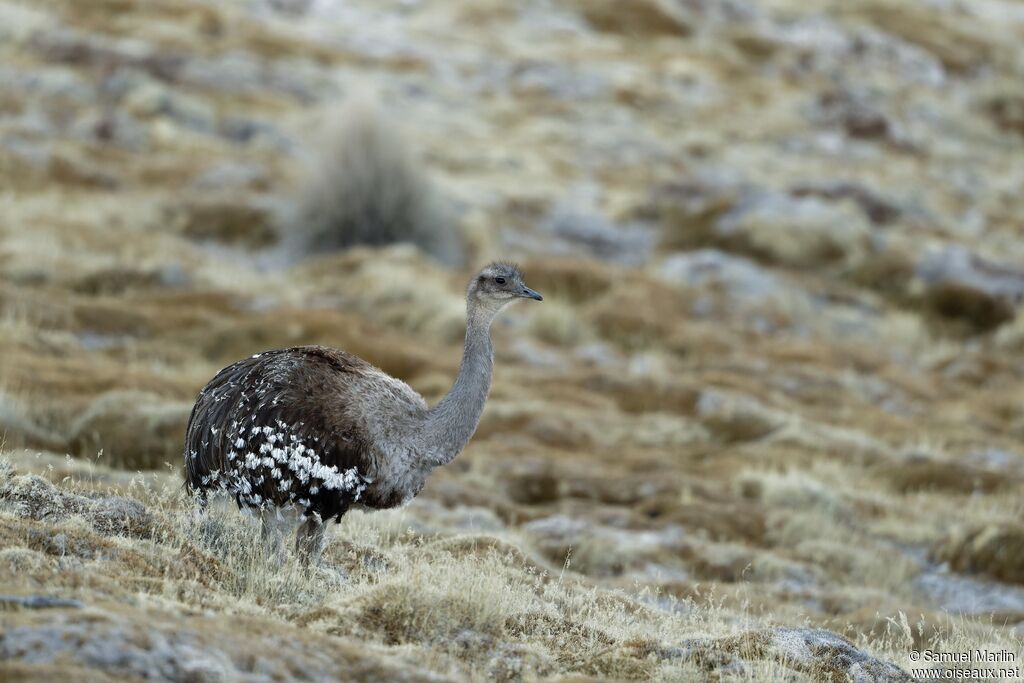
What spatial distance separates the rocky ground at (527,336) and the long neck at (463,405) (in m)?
0.93

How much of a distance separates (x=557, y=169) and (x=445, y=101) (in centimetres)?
820

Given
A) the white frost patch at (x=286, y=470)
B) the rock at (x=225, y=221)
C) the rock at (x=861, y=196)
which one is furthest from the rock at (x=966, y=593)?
the rock at (x=861, y=196)

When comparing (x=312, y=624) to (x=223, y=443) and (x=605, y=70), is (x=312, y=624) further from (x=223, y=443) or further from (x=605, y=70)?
(x=605, y=70)

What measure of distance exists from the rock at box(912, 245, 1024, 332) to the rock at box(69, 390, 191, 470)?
1939cm

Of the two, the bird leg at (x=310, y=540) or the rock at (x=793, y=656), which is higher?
the bird leg at (x=310, y=540)

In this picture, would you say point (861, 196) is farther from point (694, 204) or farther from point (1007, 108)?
point (1007, 108)

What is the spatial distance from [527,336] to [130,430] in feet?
34.8

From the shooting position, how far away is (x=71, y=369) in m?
17.6

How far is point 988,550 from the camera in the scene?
49.6 ft

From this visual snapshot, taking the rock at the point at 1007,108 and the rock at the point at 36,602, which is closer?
the rock at the point at 36,602

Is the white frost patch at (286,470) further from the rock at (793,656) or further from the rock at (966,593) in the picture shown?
the rock at (966,593)

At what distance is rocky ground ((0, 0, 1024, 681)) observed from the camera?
311 inches

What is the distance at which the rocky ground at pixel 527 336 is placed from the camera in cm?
791

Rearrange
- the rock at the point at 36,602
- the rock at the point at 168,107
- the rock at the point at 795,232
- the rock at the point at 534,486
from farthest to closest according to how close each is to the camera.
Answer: the rock at the point at 168,107 → the rock at the point at 795,232 → the rock at the point at 534,486 → the rock at the point at 36,602
